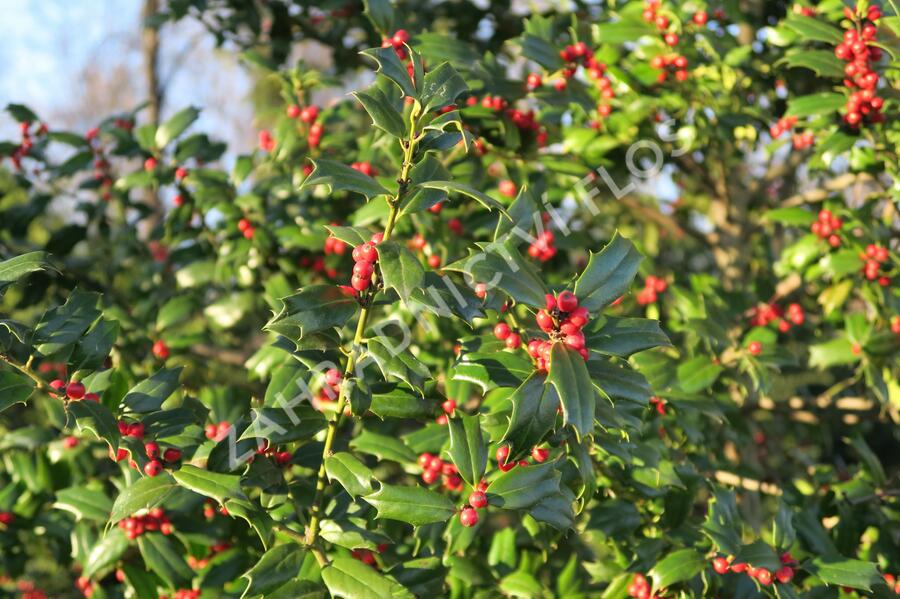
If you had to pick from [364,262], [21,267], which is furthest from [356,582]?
[21,267]

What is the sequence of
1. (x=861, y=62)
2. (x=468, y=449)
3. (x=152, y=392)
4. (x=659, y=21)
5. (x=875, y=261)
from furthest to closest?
(x=659, y=21) < (x=875, y=261) < (x=861, y=62) < (x=152, y=392) < (x=468, y=449)

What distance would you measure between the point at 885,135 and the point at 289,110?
1.61m

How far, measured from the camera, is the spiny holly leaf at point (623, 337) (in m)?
1.27

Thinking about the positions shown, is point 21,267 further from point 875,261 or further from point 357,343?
point 875,261

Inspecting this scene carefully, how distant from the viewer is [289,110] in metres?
2.32

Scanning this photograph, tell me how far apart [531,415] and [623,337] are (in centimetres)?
23

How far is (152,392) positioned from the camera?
150 cm

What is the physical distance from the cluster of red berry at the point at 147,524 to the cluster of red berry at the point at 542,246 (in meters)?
1.06

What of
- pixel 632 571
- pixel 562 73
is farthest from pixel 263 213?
pixel 632 571

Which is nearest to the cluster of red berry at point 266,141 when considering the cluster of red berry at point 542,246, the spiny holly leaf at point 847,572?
the cluster of red berry at point 542,246

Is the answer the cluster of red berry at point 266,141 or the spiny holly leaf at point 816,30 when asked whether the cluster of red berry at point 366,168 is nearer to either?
the cluster of red berry at point 266,141

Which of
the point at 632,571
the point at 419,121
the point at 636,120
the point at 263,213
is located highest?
the point at 419,121

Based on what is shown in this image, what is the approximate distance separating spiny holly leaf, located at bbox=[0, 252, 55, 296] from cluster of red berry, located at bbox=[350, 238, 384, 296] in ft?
1.61

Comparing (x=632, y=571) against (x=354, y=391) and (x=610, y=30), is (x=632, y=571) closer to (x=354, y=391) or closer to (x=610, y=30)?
(x=354, y=391)
